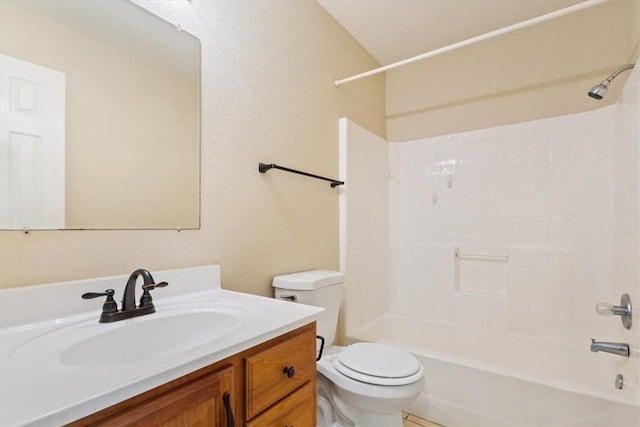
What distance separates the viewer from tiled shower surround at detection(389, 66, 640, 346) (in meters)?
1.98

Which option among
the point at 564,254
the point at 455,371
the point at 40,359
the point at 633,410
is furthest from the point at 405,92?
the point at 40,359

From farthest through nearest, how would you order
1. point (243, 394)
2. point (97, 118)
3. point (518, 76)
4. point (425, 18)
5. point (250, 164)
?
point (518, 76) → point (425, 18) → point (250, 164) → point (97, 118) → point (243, 394)

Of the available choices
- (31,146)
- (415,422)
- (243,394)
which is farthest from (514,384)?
(31,146)

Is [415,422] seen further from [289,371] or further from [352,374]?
[289,371]

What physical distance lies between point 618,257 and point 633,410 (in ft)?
2.82

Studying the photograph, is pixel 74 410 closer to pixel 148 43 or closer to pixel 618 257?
pixel 148 43

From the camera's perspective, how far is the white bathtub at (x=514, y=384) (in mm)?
1448

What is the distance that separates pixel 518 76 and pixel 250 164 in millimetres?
2036

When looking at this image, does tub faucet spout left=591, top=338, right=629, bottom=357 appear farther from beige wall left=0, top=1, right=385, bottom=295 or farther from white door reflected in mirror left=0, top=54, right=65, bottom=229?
white door reflected in mirror left=0, top=54, right=65, bottom=229

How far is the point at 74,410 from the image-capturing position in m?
0.47

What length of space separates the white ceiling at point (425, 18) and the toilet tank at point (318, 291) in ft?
5.46

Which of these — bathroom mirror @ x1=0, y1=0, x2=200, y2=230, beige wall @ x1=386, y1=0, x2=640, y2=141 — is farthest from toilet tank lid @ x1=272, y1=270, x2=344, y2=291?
beige wall @ x1=386, y1=0, x2=640, y2=141

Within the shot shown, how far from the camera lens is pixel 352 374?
1.40m

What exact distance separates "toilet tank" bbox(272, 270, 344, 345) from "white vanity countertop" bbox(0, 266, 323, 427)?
1.29ft
